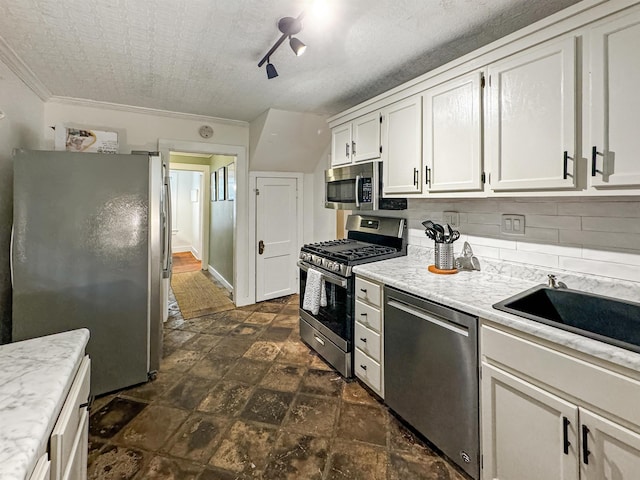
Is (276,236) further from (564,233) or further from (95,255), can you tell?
(564,233)

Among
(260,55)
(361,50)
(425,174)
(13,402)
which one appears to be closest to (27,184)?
(260,55)

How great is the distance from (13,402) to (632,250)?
2.40 m

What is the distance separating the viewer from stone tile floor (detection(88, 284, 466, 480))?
1.62 metres

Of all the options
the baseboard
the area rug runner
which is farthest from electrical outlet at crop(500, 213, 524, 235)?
the baseboard

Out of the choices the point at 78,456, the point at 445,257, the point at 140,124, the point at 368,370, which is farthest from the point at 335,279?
the point at 140,124

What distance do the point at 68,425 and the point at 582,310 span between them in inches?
85.3

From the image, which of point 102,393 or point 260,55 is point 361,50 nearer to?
point 260,55

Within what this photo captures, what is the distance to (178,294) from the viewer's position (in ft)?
15.5

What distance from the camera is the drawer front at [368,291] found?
81.6 inches

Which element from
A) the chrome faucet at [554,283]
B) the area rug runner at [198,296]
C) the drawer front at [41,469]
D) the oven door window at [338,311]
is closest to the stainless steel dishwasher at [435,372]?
the oven door window at [338,311]

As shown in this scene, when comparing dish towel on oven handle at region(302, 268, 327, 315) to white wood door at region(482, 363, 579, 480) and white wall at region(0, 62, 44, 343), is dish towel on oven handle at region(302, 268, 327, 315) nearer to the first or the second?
white wood door at region(482, 363, 579, 480)

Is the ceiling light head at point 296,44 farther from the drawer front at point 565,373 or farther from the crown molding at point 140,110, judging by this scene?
the crown molding at point 140,110

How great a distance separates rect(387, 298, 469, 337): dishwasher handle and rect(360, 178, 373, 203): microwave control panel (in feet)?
3.11

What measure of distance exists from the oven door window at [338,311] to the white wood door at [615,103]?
5.07ft
